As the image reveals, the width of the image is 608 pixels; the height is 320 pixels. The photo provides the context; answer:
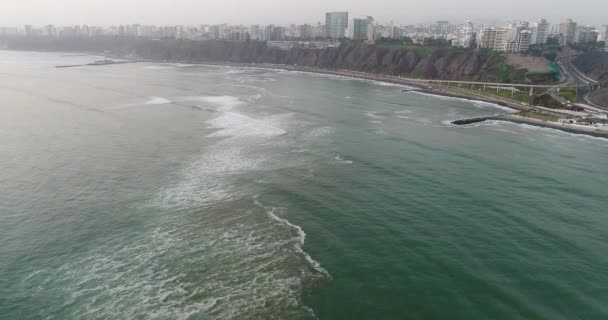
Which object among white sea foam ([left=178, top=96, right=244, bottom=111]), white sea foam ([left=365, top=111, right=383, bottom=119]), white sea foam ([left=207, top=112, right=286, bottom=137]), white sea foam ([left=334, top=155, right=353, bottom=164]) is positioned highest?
white sea foam ([left=178, top=96, right=244, bottom=111])

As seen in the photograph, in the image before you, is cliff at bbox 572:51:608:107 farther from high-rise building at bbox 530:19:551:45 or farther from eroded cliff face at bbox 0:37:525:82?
high-rise building at bbox 530:19:551:45

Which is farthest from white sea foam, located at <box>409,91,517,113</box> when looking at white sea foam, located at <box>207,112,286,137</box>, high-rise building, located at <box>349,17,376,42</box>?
high-rise building, located at <box>349,17,376,42</box>

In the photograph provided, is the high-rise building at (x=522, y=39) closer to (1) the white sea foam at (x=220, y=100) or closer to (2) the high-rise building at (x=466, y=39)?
(2) the high-rise building at (x=466, y=39)

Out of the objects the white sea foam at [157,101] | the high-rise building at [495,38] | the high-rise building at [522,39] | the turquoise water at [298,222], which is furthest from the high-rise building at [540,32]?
the white sea foam at [157,101]

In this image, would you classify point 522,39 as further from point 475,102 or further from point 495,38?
point 475,102

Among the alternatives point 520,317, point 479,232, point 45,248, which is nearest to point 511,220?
point 479,232

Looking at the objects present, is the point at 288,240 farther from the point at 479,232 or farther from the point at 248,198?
the point at 479,232

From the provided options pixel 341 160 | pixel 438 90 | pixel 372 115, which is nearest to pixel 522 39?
pixel 438 90
